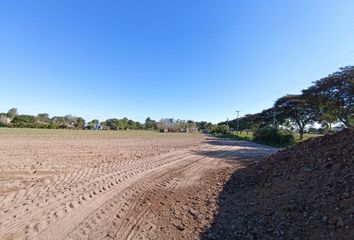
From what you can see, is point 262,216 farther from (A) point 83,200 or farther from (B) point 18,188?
(B) point 18,188

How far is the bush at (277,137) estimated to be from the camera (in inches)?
1192

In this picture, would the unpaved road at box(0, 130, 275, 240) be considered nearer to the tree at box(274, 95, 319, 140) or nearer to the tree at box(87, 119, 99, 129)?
the tree at box(274, 95, 319, 140)

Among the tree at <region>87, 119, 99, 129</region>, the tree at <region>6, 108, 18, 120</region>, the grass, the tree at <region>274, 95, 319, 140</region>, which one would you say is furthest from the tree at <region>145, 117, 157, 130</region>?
the tree at <region>274, 95, 319, 140</region>

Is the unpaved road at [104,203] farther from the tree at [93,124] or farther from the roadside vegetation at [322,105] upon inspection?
the tree at [93,124]

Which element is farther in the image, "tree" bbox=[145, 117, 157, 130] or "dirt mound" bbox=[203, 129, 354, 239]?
"tree" bbox=[145, 117, 157, 130]

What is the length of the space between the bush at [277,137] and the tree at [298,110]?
25.9 feet

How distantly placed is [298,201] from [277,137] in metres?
28.6

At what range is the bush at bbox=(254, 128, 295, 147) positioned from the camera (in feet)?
99.4

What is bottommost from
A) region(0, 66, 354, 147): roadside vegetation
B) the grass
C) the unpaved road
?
the unpaved road

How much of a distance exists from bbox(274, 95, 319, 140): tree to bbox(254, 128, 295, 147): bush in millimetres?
7886

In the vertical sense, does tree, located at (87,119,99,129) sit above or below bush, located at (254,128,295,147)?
above

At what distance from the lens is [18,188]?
6.88m

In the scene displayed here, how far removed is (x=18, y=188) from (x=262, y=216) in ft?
20.4

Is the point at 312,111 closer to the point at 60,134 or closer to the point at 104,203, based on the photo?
the point at 60,134
